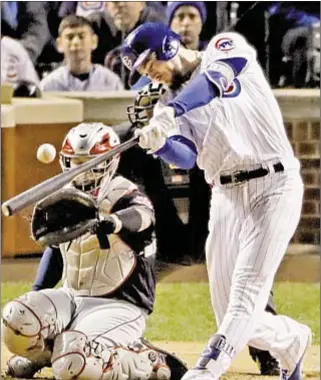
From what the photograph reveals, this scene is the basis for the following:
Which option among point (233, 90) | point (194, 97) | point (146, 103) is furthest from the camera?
point (146, 103)

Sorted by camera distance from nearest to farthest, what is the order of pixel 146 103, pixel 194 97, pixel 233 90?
pixel 194 97
pixel 233 90
pixel 146 103

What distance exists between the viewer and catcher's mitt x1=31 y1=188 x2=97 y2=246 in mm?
1902

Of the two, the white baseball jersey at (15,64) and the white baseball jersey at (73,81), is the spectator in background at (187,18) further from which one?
the white baseball jersey at (15,64)

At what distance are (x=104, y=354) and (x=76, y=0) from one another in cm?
76

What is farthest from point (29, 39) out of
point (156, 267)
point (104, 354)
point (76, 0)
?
point (104, 354)

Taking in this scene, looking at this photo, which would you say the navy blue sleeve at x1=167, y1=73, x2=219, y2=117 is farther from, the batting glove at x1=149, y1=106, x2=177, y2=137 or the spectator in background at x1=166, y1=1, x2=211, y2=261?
the spectator in background at x1=166, y1=1, x2=211, y2=261

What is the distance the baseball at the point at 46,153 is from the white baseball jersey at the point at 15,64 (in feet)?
0.52

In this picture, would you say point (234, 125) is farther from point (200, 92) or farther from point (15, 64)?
point (15, 64)

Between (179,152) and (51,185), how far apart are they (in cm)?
26

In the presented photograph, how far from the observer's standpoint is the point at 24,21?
202cm

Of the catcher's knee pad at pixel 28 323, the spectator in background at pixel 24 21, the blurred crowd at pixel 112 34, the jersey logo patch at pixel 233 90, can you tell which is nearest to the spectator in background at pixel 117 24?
the blurred crowd at pixel 112 34

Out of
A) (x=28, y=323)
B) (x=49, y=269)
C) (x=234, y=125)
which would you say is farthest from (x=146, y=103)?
(x=28, y=323)

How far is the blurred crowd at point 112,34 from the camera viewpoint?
79.2 inches

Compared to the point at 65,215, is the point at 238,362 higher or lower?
lower
